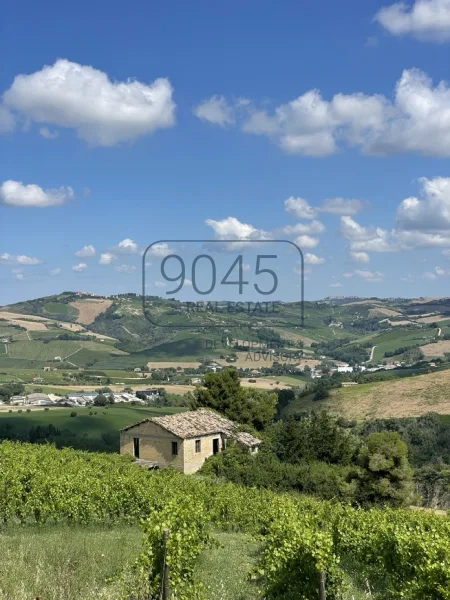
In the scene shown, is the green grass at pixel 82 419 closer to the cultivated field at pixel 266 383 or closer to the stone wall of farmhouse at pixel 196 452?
the stone wall of farmhouse at pixel 196 452

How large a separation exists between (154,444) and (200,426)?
10.9 ft

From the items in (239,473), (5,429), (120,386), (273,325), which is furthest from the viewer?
(273,325)

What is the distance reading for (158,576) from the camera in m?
10.1

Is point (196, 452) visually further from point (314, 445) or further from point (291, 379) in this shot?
point (291, 379)

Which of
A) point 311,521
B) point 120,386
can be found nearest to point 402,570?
point 311,521

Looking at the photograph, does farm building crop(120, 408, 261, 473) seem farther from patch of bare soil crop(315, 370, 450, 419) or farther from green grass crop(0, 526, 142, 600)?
patch of bare soil crop(315, 370, 450, 419)

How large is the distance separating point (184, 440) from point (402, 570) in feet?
84.8

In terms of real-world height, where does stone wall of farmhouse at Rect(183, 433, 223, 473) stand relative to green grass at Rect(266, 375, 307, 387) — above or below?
above

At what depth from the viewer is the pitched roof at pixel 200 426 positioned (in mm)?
37219

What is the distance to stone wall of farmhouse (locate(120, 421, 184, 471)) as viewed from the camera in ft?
121

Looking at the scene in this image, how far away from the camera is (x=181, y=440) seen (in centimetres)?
3653

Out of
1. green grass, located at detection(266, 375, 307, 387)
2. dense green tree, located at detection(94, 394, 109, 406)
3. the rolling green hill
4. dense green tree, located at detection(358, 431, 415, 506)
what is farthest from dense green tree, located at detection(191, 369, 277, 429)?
the rolling green hill

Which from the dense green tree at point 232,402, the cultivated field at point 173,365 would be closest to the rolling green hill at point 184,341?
the cultivated field at point 173,365

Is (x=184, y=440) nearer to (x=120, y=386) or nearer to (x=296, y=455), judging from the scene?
(x=296, y=455)
